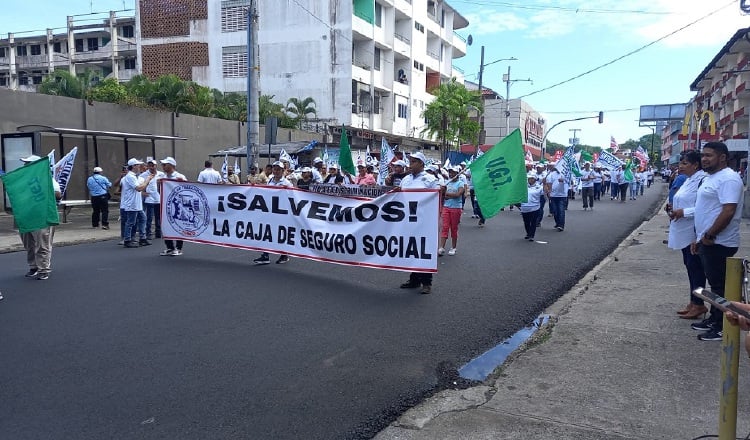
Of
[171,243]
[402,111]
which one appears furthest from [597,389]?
[402,111]

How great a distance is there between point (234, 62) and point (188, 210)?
33.4 m

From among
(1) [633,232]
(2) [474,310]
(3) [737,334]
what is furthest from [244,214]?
(1) [633,232]

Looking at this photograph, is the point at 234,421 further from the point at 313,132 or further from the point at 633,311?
the point at 313,132

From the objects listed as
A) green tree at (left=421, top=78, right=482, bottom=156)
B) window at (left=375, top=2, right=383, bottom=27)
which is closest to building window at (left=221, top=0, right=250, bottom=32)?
window at (left=375, top=2, right=383, bottom=27)

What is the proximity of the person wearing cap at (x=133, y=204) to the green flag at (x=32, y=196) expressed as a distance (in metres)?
2.99

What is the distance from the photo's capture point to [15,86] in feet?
187

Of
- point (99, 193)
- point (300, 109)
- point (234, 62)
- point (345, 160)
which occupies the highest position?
point (234, 62)

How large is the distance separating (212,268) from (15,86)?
5965 cm

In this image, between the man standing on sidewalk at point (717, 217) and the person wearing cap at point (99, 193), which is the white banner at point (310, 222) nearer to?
the man standing on sidewalk at point (717, 217)

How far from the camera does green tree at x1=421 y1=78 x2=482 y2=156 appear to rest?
41750 mm

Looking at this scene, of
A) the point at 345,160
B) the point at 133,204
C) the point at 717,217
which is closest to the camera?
the point at 717,217

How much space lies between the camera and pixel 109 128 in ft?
75.2

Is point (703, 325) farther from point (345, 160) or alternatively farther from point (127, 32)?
point (127, 32)

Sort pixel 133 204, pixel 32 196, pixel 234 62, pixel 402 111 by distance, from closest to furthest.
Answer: pixel 32 196, pixel 133 204, pixel 234 62, pixel 402 111
